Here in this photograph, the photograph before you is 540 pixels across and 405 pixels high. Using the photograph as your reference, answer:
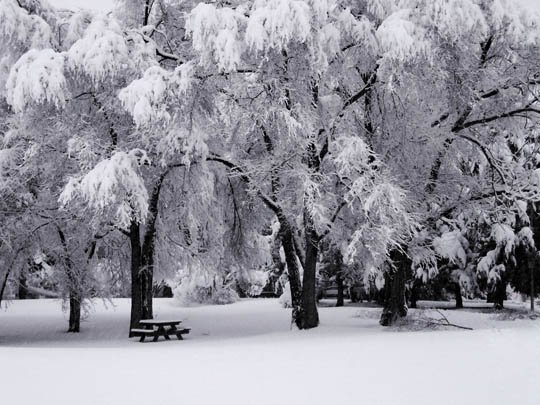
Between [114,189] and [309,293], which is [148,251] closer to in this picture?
[114,189]

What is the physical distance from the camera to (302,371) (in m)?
8.39

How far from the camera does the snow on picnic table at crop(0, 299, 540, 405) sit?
6.78m

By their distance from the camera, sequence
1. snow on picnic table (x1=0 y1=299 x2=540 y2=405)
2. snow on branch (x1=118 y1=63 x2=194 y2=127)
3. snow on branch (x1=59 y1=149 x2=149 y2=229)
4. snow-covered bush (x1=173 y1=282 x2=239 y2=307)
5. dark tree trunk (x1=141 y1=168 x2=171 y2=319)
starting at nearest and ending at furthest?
1. snow on picnic table (x1=0 y1=299 x2=540 y2=405)
2. snow on branch (x1=118 y1=63 x2=194 y2=127)
3. snow on branch (x1=59 y1=149 x2=149 y2=229)
4. dark tree trunk (x1=141 y1=168 x2=171 y2=319)
5. snow-covered bush (x1=173 y1=282 x2=239 y2=307)

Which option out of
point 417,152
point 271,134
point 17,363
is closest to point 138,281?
point 271,134

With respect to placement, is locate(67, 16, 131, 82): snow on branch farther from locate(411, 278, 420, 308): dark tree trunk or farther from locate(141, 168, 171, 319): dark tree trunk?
locate(411, 278, 420, 308): dark tree trunk

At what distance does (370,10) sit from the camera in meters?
13.8

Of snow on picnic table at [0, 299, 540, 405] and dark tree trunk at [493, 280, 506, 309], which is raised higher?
dark tree trunk at [493, 280, 506, 309]

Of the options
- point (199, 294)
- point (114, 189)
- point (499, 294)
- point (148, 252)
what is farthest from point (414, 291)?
point (114, 189)

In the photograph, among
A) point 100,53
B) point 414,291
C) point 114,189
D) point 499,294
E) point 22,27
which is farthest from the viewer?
point 414,291

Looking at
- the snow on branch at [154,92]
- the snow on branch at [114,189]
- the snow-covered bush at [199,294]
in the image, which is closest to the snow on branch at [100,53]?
the snow on branch at [154,92]

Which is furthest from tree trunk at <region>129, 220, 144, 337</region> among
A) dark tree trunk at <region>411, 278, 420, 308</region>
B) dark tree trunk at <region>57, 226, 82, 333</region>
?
dark tree trunk at <region>411, 278, 420, 308</region>

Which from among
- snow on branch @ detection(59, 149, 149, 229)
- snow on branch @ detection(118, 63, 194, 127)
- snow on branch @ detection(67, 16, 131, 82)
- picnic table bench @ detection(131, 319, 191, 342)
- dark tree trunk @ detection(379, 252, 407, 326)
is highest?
snow on branch @ detection(67, 16, 131, 82)

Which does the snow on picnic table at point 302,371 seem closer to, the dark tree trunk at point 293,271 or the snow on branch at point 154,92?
the dark tree trunk at point 293,271

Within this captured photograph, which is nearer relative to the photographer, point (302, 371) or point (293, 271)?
point (302, 371)
